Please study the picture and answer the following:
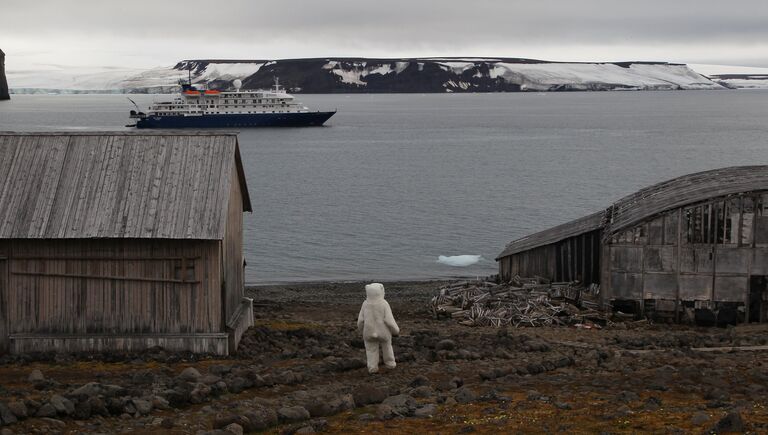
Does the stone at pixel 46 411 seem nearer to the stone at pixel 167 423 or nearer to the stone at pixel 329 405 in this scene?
the stone at pixel 167 423

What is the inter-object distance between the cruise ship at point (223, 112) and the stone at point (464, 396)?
116618 millimetres

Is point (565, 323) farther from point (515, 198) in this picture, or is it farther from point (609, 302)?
point (515, 198)

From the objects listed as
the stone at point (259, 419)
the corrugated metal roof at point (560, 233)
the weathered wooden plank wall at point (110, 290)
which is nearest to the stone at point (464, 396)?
the stone at point (259, 419)

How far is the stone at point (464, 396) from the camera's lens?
12284 mm

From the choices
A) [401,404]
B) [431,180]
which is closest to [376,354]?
[401,404]

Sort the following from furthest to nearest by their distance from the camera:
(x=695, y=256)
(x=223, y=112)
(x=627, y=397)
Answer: (x=223, y=112) → (x=695, y=256) → (x=627, y=397)

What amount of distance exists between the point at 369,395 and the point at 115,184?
7239 millimetres

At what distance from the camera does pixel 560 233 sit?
26.0 m

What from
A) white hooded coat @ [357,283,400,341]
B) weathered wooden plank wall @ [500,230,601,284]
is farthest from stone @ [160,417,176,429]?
weathered wooden plank wall @ [500,230,601,284]

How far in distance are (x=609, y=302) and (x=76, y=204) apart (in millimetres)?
11548

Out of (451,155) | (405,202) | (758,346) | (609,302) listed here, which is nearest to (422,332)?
(609,302)

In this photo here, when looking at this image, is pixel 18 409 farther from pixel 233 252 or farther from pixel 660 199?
pixel 660 199

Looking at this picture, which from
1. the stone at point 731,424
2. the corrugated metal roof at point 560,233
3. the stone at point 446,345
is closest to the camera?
the stone at point 731,424

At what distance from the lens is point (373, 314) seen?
553 inches
